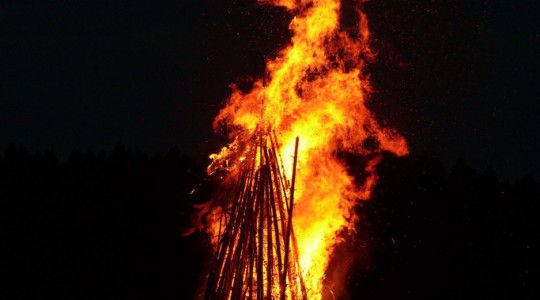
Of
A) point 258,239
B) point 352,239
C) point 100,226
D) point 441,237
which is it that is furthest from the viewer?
point 100,226

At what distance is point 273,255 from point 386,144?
7.17ft

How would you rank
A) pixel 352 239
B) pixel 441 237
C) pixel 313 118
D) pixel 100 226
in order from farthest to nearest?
pixel 100 226 < pixel 441 237 < pixel 352 239 < pixel 313 118

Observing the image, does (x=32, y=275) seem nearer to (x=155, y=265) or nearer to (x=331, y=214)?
(x=155, y=265)

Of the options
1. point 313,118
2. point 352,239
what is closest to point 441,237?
point 352,239

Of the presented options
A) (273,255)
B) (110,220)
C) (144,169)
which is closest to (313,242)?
(273,255)

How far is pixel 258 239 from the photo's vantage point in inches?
299

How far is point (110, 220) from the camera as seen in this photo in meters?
20.6

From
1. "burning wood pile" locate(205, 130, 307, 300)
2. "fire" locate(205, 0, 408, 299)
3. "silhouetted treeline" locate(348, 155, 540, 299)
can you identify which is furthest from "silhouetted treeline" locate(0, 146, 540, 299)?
"burning wood pile" locate(205, 130, 307, 300)

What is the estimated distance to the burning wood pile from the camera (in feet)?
24.9

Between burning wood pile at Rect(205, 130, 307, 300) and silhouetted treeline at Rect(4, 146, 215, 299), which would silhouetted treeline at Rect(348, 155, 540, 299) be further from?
burning wood pile at Rect(205, 130, 307, 300)

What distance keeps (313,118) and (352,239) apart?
281 inches

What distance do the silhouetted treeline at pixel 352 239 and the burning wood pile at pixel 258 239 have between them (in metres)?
5.98

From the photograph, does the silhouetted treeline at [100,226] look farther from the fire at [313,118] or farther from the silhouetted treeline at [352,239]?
the fire at [313,118]

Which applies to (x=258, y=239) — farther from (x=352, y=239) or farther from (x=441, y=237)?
(x=441, y=237)
